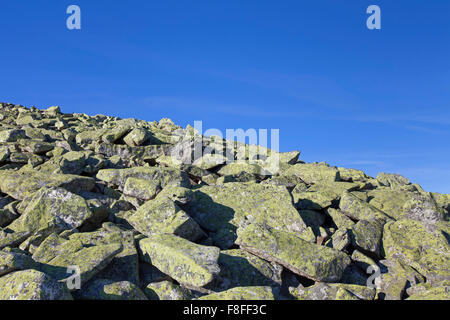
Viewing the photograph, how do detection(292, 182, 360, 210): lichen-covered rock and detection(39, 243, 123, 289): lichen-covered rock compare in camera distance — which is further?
detection(292, 182, 360, 210): lichen-covered rock

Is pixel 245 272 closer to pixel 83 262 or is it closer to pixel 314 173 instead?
pixel 83 262

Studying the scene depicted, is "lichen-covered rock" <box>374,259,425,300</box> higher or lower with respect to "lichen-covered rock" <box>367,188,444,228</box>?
lower

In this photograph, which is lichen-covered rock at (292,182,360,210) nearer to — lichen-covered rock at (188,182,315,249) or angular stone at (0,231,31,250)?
lichen-covered rock at (188,182,315,249)

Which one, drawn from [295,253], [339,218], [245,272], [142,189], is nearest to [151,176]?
[142,189]

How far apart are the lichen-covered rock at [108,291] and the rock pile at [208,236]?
3 centimetres

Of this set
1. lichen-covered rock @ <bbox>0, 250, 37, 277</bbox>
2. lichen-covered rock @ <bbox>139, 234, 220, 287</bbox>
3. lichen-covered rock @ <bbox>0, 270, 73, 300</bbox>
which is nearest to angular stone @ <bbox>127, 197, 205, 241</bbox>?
lichen-covered rock @ <bbox>139, 234, 220, 287</bbox>

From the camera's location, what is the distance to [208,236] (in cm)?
1287

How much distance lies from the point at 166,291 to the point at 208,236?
13.4ft

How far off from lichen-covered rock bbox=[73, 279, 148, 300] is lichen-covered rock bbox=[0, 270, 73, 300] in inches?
26.8

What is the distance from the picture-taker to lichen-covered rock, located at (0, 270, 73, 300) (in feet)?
24.2
